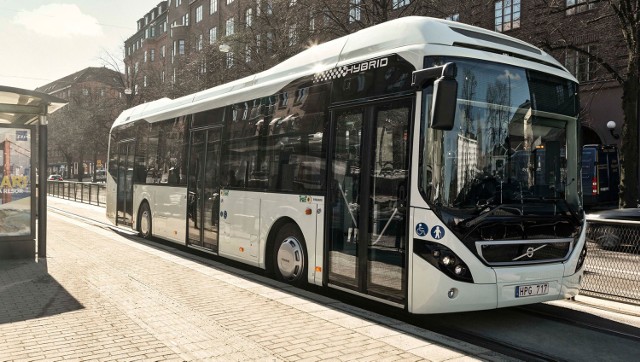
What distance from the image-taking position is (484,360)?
4.65 m

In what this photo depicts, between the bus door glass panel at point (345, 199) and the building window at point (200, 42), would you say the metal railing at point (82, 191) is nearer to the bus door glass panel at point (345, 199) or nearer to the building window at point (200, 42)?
the building window at point (200, 42)

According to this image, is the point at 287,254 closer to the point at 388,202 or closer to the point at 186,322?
the point at 388,202

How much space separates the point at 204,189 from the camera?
413 inches

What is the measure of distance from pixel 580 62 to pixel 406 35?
68.3ft

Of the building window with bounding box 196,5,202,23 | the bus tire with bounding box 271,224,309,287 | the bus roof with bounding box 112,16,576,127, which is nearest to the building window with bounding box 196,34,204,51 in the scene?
the building window with bounding box 196,5,202,23

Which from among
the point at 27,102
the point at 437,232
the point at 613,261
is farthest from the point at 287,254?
the point at 27,102

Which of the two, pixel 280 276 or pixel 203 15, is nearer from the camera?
pixel 280 276

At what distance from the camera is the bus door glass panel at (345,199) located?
6551 millimetres

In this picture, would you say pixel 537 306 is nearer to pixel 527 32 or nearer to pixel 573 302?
pixel 573 302

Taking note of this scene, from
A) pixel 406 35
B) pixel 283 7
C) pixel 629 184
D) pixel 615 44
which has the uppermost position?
pixel 283 7

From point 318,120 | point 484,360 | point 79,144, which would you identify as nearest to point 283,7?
point 318,120

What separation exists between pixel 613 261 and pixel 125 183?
1216cm

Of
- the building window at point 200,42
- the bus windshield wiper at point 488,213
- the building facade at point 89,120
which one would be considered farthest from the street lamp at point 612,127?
the building facade at point 89,120

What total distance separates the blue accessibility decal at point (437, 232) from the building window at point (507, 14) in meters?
22.6
